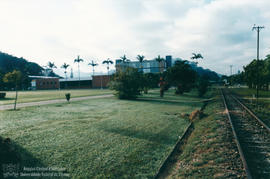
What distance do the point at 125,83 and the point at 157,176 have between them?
20688mm

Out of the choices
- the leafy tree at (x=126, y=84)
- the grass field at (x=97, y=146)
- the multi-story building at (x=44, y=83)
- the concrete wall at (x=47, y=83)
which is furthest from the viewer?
the concrete wall at (x=47, y=83)

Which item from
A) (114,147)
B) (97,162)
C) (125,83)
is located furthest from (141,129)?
(125,83)

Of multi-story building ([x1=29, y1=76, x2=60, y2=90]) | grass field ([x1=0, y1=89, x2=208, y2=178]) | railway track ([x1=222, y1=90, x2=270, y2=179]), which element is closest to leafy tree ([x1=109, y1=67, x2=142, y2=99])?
grass field ([x1=0, y1=89, x2=208, y2=178])

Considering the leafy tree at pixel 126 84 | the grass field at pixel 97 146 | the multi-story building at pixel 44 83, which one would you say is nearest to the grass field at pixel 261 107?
the grass field at pixel 97 146

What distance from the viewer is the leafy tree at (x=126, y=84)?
24.9 metres

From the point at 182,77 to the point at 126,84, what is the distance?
14.2m

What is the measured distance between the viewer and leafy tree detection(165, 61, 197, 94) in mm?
33562

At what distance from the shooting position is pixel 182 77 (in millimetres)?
33625

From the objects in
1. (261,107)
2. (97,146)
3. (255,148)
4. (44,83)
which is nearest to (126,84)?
(261,107)

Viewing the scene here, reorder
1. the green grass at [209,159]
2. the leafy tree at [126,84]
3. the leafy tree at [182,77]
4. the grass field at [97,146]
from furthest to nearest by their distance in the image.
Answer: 1. the leafy tree at [182,77]
2. the leafy tree at [126,84]
3. the grass field at [97,146]
4. the green grass at [209,159]

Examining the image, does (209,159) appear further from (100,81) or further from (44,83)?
(44,83)

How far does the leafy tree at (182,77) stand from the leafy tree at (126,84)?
37.8 feet

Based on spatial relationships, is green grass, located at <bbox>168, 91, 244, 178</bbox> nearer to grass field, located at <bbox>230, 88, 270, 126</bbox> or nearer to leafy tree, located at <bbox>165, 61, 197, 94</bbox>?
grass field, located at <bbox>230, 88, 270, 126</bbox>

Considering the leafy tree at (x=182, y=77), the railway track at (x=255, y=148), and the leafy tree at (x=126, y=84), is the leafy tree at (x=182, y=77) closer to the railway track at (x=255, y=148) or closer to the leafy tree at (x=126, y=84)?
the leafy tree at (x=126, y=84)
